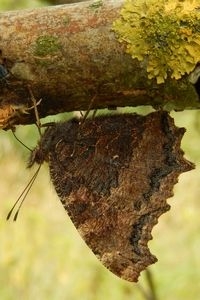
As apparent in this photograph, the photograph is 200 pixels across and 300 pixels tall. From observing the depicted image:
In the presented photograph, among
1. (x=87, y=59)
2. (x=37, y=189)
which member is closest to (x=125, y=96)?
(x=87, y=59)

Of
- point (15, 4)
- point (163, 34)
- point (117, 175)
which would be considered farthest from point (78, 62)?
point (15, 4)

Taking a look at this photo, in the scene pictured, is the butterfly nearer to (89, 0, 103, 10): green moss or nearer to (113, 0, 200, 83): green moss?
(113, 0, 200, 83): green moss

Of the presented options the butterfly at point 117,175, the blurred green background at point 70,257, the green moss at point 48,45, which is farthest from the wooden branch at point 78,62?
the blurred green background at point 70,257

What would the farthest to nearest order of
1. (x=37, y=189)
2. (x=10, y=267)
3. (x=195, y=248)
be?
1. (x=37, y=189)
2. (x=195, y=248)
3. (x=10, y=267)

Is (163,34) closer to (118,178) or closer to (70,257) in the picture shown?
(118,178)

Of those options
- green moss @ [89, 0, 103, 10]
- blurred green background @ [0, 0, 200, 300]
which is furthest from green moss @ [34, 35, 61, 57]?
blurred green background @ [0, 0, 200, 300]

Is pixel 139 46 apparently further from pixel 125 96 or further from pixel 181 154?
pixel 181 154
